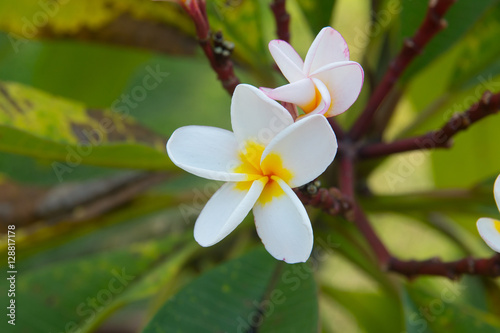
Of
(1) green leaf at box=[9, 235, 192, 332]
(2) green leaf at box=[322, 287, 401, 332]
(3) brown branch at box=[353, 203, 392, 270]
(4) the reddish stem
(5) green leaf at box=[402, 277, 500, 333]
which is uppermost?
(4) the reddish stem

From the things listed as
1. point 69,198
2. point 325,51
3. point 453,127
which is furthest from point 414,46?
point 69,198

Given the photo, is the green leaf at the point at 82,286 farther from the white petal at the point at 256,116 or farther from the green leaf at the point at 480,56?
the green leaf at the point at 480,56

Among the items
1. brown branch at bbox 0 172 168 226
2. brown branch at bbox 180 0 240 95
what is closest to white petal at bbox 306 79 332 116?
brown branch at bbox 180 0 240 95

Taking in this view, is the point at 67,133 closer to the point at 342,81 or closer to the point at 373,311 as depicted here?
the point at 342,81

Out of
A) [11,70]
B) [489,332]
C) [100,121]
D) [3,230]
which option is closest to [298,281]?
[489,332]

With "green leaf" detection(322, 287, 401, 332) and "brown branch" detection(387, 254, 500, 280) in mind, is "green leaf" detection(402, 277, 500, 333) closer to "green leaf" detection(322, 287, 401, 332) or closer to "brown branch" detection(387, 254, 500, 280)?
"brown branch" detection(387, 254, 500, 280)

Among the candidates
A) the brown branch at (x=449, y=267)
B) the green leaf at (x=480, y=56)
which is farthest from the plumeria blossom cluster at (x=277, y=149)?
the green leaf at (x=480, y=56)
